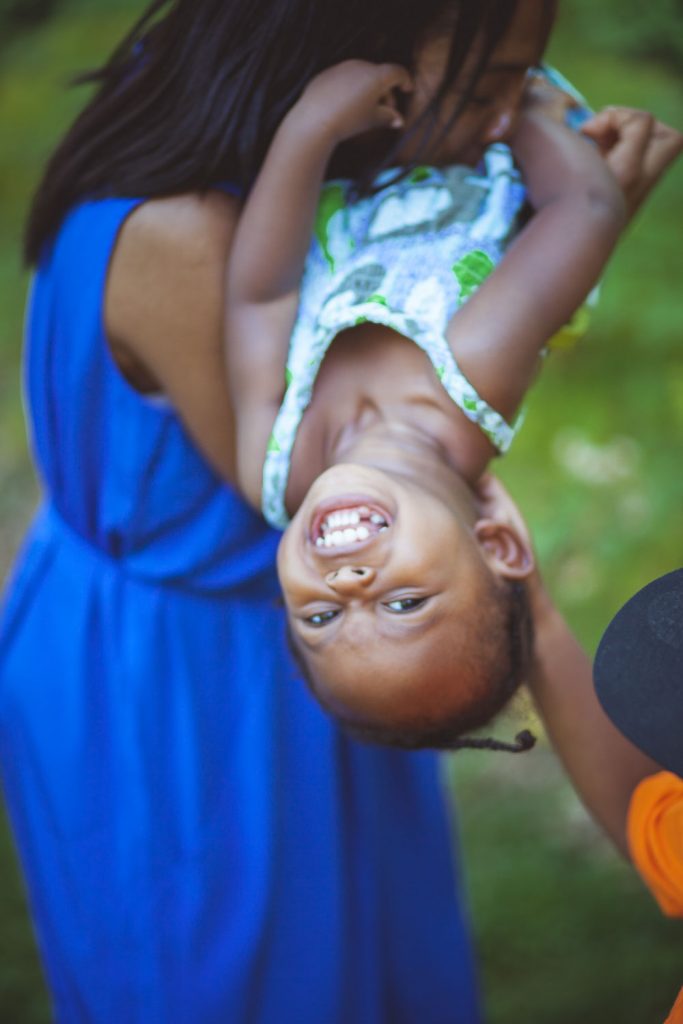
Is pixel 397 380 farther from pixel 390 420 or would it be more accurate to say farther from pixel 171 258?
pixel 171 258

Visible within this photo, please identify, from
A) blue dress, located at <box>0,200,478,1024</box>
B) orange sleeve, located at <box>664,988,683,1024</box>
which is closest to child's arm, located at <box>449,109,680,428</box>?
blue dress, located at <box>0,200,478,1024</box>

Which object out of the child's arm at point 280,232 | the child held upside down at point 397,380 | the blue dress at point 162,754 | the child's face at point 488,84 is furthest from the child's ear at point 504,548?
the child's face at point 488,84

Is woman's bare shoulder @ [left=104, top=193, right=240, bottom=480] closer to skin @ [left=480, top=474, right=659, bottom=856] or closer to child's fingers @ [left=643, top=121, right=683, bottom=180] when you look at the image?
skin @ [left=480, top=474, right=659, bottom=856]

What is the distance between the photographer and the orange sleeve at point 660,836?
145cm

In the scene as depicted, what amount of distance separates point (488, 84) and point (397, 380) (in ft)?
1.54

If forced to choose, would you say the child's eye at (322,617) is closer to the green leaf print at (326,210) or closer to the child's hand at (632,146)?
the green leaf print at (326,210)

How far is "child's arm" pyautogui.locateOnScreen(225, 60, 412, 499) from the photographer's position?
158 centimetres

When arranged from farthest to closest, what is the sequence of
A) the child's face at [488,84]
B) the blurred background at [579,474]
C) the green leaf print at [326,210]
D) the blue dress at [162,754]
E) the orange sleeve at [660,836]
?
the blurred background at [579,474] < the blue dress at [162,754] < the green leaf print at [326,210] < the child's face at [488,84] < the orange sleeve at [660,836]

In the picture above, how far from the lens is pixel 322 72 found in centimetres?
163

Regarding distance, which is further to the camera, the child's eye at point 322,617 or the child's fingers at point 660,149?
the child's fingers at point 660,149

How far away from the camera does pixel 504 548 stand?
175 centimetres

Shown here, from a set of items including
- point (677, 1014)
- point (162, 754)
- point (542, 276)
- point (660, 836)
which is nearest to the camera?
point (677, 1014)

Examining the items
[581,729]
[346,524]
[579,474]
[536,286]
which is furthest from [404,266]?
[579,474]

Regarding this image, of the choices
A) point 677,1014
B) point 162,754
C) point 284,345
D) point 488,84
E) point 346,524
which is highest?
point 488,84
